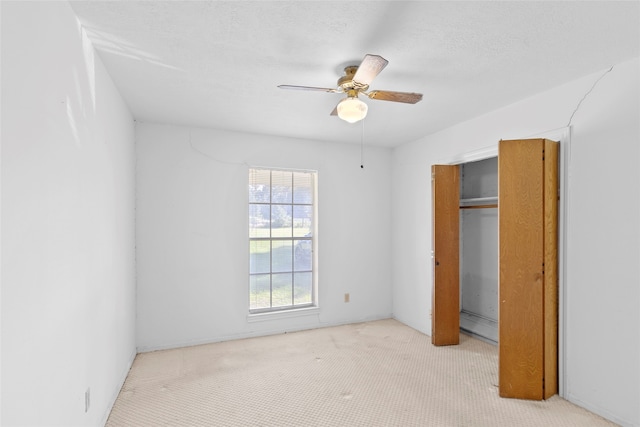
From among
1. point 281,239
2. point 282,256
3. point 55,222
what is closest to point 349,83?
point 55,222

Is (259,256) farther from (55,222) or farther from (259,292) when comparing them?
(55,222)

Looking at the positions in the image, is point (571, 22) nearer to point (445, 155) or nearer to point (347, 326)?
point (445, 155)

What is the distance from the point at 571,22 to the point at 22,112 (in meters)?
2.56

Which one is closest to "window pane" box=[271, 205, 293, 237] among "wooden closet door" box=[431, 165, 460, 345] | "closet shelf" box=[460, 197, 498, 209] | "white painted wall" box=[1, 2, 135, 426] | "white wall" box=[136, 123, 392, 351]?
"white wall" box=[136, 123, 392, 351]

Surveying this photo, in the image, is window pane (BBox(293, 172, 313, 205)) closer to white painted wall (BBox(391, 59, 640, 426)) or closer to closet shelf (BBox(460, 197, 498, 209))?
closet shelf (BBox(460, 197, 498, 209))

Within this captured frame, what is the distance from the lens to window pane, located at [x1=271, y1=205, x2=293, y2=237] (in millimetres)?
4102

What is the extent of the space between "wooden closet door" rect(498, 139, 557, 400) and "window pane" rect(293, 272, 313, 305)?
230 centimetres

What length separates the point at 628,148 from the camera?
7.18 feet

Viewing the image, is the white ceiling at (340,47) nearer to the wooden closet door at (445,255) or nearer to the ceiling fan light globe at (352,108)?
the ceiling fan light globe at (352,108)

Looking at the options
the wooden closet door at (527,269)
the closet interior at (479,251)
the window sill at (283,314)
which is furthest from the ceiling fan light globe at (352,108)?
the window sill at (283,314)

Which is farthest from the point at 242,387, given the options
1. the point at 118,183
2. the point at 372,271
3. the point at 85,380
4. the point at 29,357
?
the point at 372,271

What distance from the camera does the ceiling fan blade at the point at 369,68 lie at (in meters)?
1.72

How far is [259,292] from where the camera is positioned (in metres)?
4.02

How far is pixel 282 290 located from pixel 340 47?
2978 millimetres
